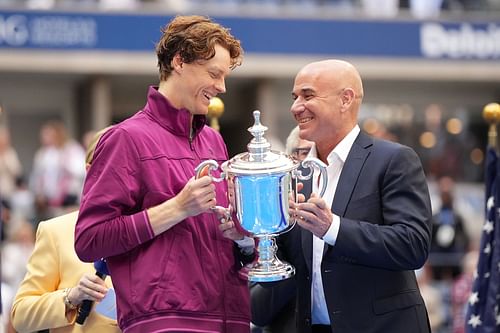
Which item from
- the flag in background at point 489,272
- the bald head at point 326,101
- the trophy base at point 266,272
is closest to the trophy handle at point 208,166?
the trophy base at point 266,272

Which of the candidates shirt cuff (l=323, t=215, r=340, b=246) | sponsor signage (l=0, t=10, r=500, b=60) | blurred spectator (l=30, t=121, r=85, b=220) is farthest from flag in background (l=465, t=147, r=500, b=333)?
sponsor signage (l=0, t=10, r=500, b=60)

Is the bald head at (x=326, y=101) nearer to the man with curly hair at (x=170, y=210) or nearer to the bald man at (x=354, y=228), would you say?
the bald man at (x=354, y=228)

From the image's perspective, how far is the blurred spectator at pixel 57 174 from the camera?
14.5 metres

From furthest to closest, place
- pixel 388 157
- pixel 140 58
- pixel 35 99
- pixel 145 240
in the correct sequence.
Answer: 1. pixel 35 99
2. pixel 140 58
3. pixel 388 157
4. pixel 145 240

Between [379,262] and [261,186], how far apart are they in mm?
673

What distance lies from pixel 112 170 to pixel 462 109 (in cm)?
1660

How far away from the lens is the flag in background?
6625 millimetres

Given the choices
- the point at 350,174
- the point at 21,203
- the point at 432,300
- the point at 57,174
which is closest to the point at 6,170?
the point at 21,203

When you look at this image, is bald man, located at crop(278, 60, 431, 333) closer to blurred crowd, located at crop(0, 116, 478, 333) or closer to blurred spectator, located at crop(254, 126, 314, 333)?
blurred spectator, located at crop(254, 126, 314, 333)

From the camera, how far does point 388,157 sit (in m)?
5.03

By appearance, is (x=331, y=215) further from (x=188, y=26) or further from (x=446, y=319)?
(x=446, y=319)

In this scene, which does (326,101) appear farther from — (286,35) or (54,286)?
(286,35)

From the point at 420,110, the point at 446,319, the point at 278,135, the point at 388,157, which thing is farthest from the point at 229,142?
the point at 388,157

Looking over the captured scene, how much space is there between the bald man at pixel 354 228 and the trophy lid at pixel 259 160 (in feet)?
0.77
